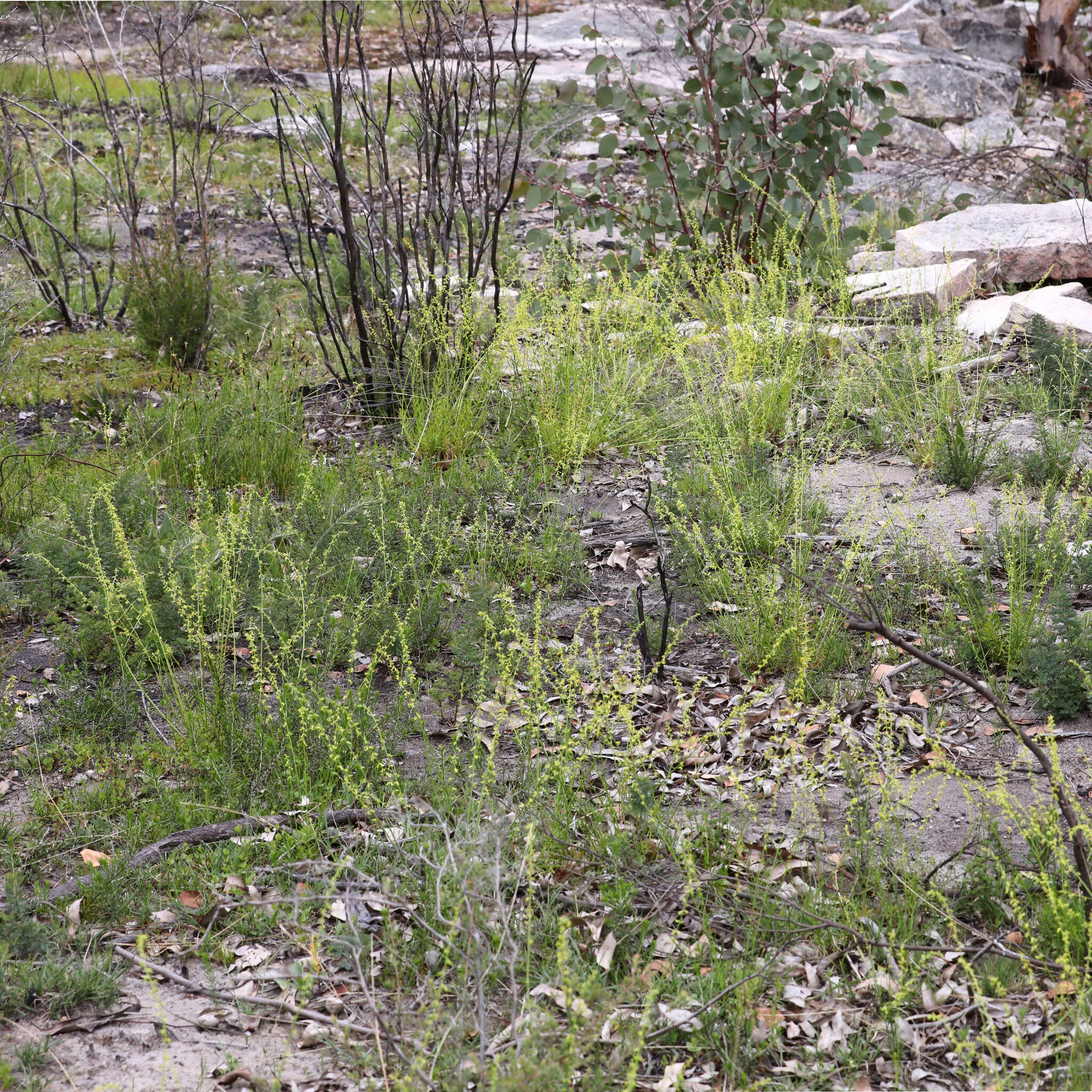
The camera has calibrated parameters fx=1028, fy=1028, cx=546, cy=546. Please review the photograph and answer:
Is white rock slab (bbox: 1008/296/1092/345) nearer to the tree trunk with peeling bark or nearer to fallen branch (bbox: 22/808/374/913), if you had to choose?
fallen branch (bbox: 22/808/374/913)

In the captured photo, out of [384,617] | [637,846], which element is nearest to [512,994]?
[637,846]

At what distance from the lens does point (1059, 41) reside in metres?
13.4

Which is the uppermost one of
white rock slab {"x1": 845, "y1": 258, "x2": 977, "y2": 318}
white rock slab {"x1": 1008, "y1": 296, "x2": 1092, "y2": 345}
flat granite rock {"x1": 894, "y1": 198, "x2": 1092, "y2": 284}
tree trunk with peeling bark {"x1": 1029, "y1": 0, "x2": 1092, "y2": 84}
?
tree trunk with peeling bark {"x1": 1029, "y1": 0, "x2": 1092, "y2": 84}

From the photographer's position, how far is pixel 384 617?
11.4 feet

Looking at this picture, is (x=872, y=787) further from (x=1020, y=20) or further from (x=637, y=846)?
(x=1020, y=20)

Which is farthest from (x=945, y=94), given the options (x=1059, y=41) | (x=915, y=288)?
(x=915, y=288)

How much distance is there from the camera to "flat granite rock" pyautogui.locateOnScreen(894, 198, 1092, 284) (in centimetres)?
623

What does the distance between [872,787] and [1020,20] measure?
1624cm

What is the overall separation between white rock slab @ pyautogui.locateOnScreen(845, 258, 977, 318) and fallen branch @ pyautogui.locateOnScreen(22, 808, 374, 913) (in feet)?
13.0

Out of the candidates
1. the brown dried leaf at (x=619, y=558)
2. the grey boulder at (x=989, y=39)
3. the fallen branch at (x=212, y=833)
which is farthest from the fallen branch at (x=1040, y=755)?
the grey boulder at (x=989, y=39)

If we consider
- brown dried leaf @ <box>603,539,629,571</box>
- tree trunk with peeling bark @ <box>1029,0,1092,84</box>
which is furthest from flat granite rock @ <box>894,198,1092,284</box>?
tree trunk with peeling bark @ <box>1029,0,1092,84</box>

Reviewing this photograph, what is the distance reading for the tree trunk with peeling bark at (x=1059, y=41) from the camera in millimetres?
13180

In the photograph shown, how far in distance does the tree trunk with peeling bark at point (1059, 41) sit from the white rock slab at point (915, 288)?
9.36 m

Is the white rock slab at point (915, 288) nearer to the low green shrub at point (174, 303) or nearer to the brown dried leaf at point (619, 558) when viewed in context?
the brown dried leaf at point (619, 558)
